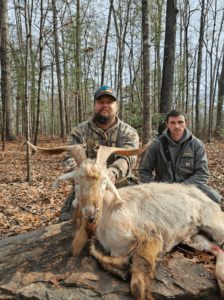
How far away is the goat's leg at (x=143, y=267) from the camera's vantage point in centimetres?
215

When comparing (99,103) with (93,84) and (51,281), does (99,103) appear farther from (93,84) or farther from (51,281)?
(93,84)

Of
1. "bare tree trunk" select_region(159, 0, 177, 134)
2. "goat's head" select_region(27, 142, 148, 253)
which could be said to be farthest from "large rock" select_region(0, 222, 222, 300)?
"bare tree trunk" select_region(159, 0, 177, 134)

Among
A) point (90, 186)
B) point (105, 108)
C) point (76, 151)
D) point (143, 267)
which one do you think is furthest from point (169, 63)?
point (143, 267)

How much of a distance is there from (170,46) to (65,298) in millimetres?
9488

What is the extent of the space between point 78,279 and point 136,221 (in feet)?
3.24

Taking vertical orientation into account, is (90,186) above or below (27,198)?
above

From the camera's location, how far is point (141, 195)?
3.14m

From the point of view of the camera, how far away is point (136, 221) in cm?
277

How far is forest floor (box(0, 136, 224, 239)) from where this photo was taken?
469 cm

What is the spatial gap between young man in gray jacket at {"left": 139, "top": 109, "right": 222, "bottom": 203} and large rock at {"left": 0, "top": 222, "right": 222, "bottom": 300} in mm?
1982

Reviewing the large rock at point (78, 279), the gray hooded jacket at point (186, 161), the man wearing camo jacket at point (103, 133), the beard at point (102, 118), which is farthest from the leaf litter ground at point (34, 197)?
the beard at point (102, 118)

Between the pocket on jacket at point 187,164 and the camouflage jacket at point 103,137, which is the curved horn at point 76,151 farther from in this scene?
the pocket on jacket at point 187,164

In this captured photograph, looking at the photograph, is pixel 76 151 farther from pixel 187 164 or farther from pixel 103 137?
pixel 187 164

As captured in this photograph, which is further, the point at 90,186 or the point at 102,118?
the point at 102,118
